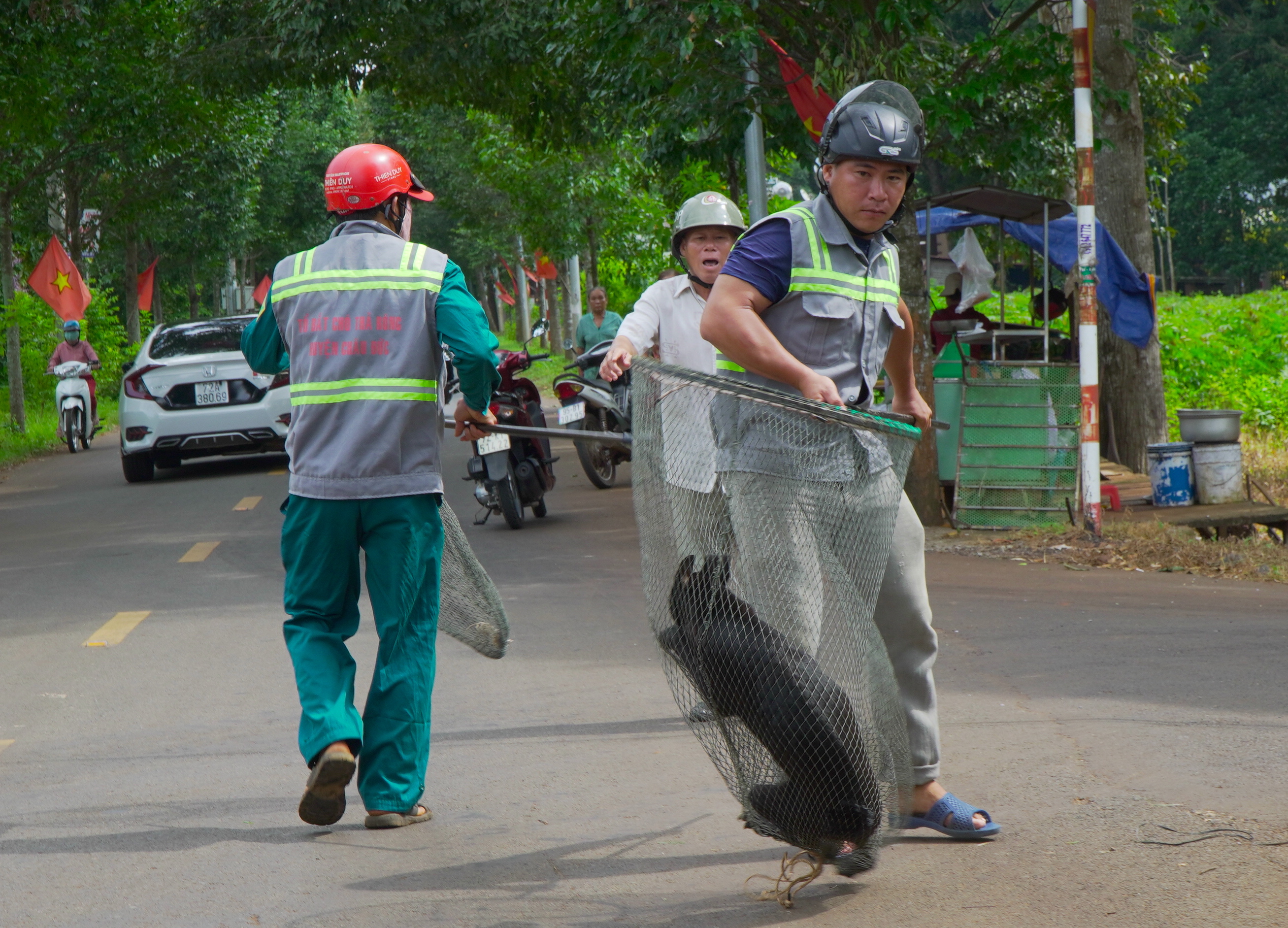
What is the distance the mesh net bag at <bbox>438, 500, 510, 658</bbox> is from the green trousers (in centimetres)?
46

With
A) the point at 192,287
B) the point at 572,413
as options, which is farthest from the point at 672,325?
the point at 192,287

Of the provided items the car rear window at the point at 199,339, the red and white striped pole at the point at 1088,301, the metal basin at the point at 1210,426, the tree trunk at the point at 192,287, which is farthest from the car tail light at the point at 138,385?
the tree trunk at the point at 192,287

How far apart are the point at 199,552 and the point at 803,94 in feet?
17.5

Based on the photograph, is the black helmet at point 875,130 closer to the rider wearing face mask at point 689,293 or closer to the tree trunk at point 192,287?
the rider wearing face mask at point 689,293

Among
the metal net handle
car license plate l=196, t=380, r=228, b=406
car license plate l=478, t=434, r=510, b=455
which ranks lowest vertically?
car license plate l=478, t=434, r=510, b=455

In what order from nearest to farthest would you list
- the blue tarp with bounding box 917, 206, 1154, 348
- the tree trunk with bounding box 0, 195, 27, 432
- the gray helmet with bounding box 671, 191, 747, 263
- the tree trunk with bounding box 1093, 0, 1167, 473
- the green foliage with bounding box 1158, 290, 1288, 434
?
the gray helmet with bounding box 671, 191, 747, 263 < the blue tarp with bounding box 917, 206, 1154, 348 < the tree trunk with bounding box 1093, 0, 1167, 473 < the green foliage with bounding box 1158, 290, 1288, 434 < the tree trunk with bounding box 0, 195, 27, 432

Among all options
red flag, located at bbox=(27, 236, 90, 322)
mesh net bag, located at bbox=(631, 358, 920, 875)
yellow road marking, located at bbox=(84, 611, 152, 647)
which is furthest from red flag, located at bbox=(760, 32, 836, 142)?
red flag, located at bbox=(27, 236, 90, 322)

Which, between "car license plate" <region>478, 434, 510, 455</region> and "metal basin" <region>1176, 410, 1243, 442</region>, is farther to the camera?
"metal basin" <region>1176, 410, 1243, 442</region>

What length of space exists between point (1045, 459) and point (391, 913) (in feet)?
26.4

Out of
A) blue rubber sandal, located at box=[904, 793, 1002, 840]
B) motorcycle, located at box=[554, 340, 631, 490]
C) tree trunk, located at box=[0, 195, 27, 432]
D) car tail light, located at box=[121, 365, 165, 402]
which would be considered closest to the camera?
blue rubber sandal, located at box=[904, 793, 1002, 840]

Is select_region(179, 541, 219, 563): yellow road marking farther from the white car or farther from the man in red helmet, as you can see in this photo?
the man in red helmet

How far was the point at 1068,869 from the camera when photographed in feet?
11.9

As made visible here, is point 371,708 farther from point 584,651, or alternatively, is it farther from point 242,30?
point 242,30

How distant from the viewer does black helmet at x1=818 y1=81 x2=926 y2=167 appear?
3543 millimetres
